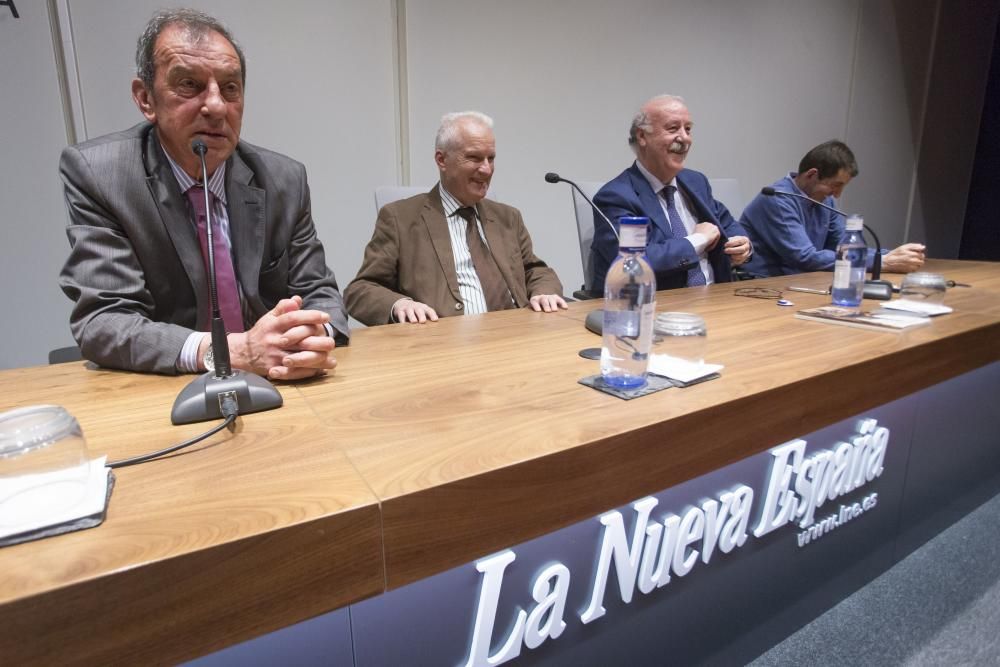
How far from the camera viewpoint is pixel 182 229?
1.10m

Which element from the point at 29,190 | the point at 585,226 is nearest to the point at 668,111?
the point at 585,226

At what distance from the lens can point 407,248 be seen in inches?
73.2

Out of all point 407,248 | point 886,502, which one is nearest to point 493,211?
point 407,248

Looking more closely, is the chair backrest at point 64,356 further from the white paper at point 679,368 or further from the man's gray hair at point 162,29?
the white paper at point 679,368

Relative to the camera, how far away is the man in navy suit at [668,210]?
198 centimetres

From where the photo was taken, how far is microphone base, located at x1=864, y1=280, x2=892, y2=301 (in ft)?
5.34

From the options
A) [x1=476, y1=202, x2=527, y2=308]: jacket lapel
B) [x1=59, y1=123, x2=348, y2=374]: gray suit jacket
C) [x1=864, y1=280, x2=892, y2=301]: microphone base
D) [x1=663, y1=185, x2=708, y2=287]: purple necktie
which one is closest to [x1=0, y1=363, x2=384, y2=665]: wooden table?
[x1=59, y1=123, x2=348, y2=374]: gray suit jacket

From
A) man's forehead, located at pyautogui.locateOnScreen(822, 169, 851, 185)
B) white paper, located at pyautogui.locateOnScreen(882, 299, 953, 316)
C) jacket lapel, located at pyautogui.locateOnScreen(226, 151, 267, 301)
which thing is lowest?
white paper, located at pyautogui.locateOnScreen(882, 299, 953, 316)

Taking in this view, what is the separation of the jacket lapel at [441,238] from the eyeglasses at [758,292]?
915mm

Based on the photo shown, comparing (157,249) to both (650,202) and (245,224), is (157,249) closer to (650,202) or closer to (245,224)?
(245,224)

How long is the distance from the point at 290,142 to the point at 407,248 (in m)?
0.97

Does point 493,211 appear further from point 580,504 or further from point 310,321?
point 580,504

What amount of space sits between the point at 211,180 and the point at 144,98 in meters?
0.19

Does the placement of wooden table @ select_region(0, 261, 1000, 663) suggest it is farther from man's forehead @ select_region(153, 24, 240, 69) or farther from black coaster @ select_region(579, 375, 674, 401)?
man's forehead @ select_region(153, 24, 240, 69)
